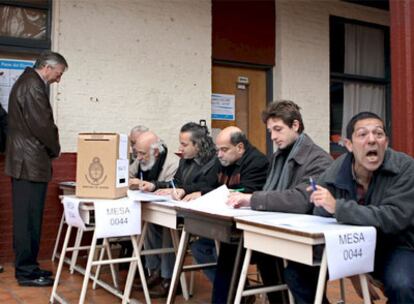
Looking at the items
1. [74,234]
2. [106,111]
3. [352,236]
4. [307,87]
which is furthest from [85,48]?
[352,236]

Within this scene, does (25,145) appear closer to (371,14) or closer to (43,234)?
(43,234)

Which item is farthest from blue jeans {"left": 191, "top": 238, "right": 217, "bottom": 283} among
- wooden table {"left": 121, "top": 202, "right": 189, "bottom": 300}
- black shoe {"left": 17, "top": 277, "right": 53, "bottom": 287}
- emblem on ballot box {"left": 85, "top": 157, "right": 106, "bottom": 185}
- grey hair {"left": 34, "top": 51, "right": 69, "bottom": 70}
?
grey hair {"left": 34, "top": 51, "right": 69, "bottom": 70}

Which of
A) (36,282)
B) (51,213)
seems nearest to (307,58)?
(51,213)

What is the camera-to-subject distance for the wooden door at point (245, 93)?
5918mm

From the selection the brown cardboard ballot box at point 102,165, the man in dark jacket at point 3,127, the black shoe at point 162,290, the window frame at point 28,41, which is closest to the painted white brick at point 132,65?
the window frame at point 28,41

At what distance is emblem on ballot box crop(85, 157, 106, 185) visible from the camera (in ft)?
10.6

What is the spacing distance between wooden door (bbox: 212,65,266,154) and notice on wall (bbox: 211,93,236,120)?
0.15ft

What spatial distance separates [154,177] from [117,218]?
3.52 ft

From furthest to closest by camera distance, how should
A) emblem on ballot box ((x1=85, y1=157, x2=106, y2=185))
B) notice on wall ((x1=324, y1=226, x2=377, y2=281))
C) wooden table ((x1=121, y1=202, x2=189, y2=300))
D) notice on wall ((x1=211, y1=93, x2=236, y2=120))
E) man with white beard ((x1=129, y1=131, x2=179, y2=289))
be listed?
notice on wall ((x1=211, y1=93, x2=236, y2=120))
man with white beard ((x1=129, y1=131, x2=179, y2=289))
emblem on ballot box ((x1=85, y1=157, x2=106, y2=185))
wooden table ((x1=121, y1=202, x2=189, y2=300))
notice on wall ((x1=324, y1=226, x2=377, y2=281))

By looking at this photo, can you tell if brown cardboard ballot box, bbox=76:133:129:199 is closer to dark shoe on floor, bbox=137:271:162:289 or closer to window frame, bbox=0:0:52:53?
dark shoe on floor, bbox=137:271:162:289

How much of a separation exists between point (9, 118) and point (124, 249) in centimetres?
144

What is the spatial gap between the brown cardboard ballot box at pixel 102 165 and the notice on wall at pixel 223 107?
2.60 metres

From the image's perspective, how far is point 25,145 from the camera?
12.7ft

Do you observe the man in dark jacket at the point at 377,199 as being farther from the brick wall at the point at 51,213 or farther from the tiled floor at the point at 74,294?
the brick wall at the point at 51,213
